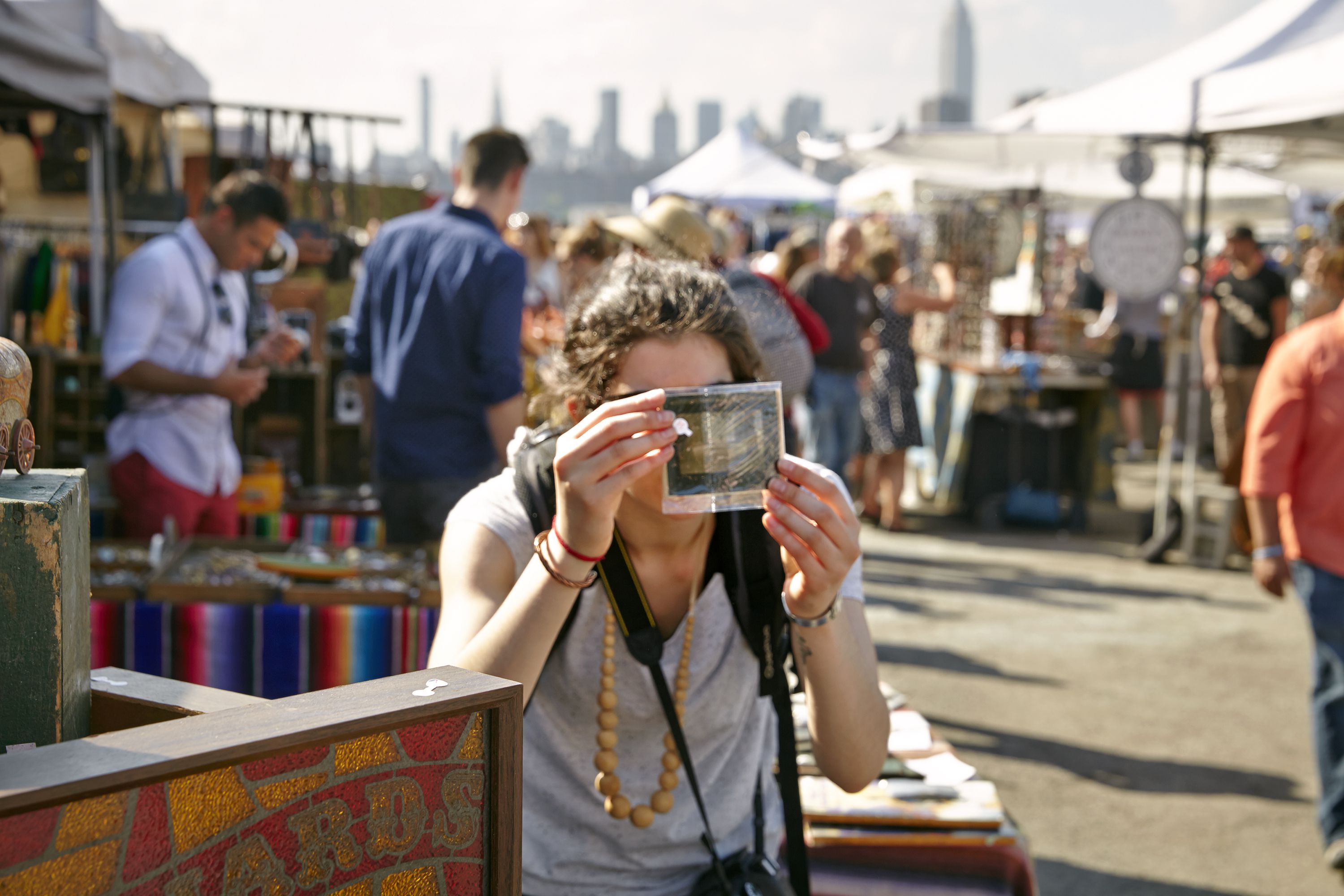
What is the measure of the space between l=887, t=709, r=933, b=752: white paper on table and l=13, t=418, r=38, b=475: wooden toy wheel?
185cm

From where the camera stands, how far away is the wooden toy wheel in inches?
37.5

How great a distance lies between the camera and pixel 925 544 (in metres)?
7.97

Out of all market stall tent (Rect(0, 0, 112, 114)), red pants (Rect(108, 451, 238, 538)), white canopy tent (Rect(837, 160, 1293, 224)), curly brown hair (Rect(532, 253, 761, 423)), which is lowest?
red pants (Rect(108, 451, 238, 538))

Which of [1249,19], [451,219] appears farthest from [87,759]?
[1249,19]

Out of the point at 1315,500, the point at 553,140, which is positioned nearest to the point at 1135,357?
the point at 1315,500

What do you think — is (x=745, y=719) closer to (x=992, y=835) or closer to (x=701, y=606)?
(x=701, y=606)

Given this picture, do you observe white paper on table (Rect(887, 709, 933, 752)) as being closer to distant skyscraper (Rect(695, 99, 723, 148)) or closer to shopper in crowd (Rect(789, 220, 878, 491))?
shopper in crowd (Rect(789, 220, 878, 491))

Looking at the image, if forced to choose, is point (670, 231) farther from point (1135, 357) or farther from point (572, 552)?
point (1135, 357)

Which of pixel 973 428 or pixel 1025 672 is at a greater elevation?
pixel 973 428

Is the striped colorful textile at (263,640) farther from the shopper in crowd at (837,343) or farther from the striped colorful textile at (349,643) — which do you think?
the shopper in crowd at (837,343)

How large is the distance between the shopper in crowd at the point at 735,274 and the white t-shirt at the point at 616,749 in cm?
157

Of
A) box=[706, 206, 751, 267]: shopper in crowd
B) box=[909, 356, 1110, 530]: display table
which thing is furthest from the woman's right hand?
box=[909, 356, 1110, 530]: display table

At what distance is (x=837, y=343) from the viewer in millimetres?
7105

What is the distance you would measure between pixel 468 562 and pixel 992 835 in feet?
3.76
